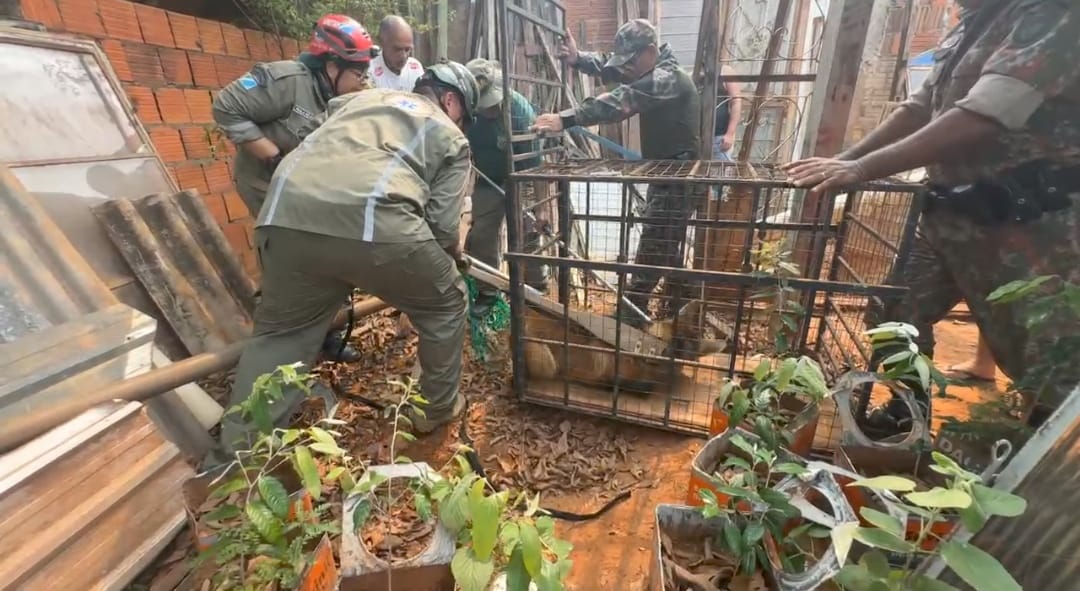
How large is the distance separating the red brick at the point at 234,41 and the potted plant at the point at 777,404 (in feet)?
12.8

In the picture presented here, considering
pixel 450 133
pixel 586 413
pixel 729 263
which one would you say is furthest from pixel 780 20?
pixel 586 413

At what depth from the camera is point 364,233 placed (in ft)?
6.73

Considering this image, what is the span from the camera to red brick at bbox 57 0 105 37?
2561 millimetres

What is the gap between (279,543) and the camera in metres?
1.32

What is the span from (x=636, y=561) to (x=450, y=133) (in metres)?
2.11

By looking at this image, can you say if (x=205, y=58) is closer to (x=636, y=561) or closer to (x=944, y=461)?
(x=636, y=561)

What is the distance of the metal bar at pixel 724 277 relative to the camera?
2061 mm

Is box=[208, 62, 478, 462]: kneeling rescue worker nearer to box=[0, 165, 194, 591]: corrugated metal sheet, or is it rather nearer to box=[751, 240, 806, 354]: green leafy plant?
box=[0, 165, 194, 591]: corrugated metal sheet

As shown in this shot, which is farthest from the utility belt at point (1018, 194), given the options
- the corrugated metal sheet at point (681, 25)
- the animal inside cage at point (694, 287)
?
the corrugated metal sheet at point (681, 25)

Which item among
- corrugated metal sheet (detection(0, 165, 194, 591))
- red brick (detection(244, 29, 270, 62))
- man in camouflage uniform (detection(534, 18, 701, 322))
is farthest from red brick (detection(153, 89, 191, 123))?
man in camouflage uniform (detection(534, 18, 701, 322))

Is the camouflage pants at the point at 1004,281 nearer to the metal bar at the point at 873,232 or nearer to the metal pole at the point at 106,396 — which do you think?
the metal bar at the point at 873,232

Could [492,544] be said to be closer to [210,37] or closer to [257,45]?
[210,37]

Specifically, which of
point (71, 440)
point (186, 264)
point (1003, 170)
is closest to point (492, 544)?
point (71, 440)

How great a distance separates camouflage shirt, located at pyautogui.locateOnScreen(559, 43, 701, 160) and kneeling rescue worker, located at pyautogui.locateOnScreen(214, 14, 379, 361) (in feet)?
4.70
